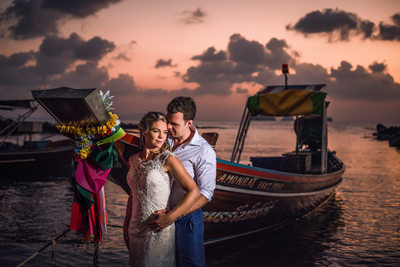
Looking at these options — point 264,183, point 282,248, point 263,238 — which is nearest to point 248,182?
point 264,183

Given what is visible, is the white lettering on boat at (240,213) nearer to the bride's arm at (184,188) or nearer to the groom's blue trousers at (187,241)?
the groom's blue trousers at (187,241)

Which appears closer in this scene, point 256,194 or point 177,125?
point 177,125

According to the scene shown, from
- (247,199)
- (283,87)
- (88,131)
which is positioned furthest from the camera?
(283,87)

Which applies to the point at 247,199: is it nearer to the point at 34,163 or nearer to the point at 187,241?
the point at 187,241

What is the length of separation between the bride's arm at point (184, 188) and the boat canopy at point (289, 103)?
6.54m

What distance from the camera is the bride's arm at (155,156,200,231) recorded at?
2.40m

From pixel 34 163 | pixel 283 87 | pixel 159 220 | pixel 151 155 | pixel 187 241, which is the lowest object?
pixel 34 163

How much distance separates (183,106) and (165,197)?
0.76 meters

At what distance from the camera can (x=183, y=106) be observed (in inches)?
110

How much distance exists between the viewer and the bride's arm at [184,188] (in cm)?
240

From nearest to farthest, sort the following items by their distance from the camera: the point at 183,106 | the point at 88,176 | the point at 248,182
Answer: the point at 183,106 < the point at 88,176 < the point at 248,182

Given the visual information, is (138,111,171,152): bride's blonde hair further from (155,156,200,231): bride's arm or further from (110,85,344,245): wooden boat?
(110,85,344,245): wooden boat

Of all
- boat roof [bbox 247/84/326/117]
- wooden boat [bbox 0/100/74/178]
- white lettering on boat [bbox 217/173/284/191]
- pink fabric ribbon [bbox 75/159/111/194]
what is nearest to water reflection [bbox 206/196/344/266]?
white lettering on boat [bbox 217/173/284/191]

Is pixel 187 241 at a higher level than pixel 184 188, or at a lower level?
lower
